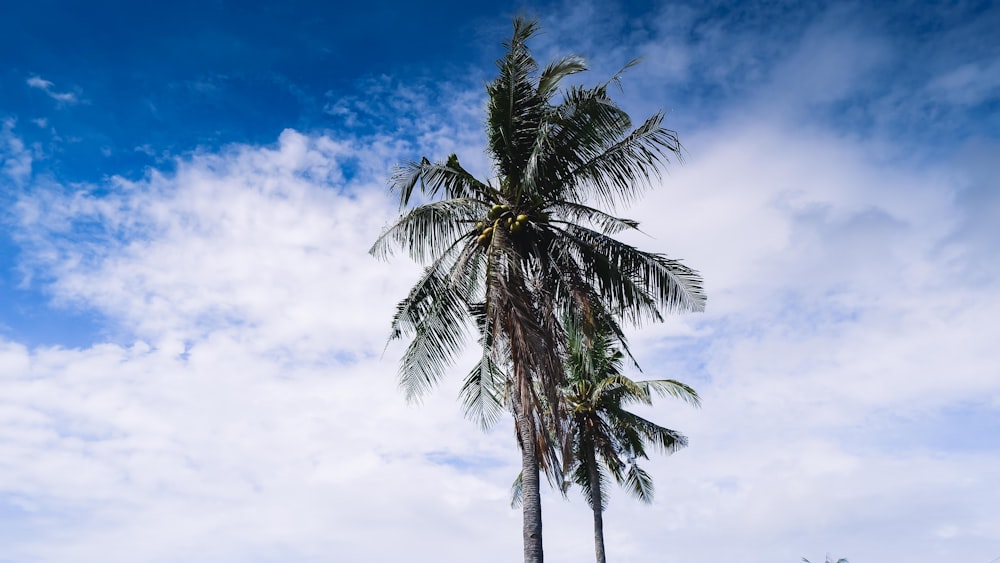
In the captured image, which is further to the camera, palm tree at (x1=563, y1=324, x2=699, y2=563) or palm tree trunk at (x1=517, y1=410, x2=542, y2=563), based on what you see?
palm tree at (x1=563, y1=324, x2=699, y2=563)

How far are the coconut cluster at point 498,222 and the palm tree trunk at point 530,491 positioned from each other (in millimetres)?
3244

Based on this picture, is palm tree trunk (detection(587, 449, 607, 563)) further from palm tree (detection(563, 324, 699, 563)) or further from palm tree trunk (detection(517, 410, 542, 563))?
palm tree trunk (detection(517, 410, 542, 563))

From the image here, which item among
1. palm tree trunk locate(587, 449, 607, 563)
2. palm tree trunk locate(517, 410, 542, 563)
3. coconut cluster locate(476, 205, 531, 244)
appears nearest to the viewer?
palm tree trunk locate(517, 410, 542, 563)

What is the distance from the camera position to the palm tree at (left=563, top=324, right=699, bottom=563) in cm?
2769

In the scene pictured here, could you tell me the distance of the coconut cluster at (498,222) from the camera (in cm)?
1447

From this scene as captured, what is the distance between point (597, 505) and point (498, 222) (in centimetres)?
1665

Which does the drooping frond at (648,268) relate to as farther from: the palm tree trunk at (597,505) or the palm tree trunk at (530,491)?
the palm tree trunk at (597,505)

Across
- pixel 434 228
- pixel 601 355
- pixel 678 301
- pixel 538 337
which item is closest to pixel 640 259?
pixel 678 301

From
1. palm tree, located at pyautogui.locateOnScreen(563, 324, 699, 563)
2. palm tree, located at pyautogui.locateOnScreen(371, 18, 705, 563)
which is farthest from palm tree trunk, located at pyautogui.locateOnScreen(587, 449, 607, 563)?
palm tree, located at pyautogui.locateOnScreen(371, 18, 705, 563)

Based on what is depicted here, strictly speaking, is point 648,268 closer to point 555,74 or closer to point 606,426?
point 555,74

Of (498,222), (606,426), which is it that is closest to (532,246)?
(498,222)

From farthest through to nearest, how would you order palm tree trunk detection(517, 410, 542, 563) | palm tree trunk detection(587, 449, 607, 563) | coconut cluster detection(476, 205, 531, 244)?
palm tree trunk detection(587, 449, 607, 563), coconut cluster detection(476, 205, 531, 244), palm tree trunk detection(517, 410, 542, 563)

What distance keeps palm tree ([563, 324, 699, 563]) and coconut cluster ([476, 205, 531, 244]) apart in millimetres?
13008

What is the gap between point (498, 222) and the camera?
47.7 ft
